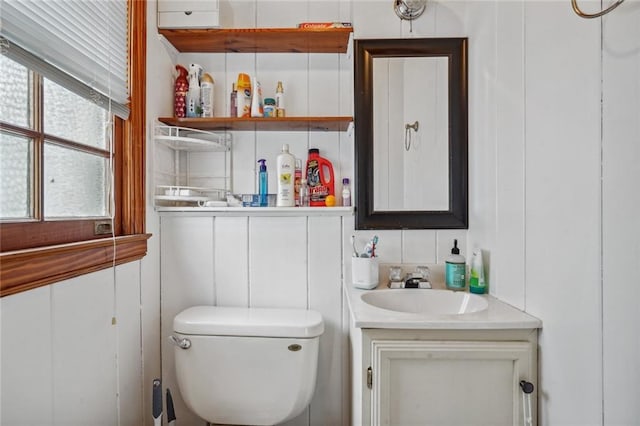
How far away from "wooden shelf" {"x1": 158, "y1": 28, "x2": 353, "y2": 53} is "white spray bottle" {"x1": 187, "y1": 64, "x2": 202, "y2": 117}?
0.33 ft

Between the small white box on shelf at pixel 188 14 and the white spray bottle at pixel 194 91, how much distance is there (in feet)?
0.52

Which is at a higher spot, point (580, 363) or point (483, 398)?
point (580, 363)

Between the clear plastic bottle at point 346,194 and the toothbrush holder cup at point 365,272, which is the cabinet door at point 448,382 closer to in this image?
the toothbrush holder cup at point 365,272

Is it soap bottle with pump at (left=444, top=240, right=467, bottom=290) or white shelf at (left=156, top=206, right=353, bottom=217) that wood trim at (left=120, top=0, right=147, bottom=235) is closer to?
white shelf at (left=156, top=206, right=353, bottom=217)

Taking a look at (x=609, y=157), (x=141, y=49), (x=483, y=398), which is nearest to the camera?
(x=609, y=157)

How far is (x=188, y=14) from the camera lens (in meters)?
1.33

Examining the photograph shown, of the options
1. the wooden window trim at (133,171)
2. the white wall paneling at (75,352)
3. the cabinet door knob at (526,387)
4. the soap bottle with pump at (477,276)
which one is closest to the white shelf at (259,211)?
the wooden window trim at (133,171)

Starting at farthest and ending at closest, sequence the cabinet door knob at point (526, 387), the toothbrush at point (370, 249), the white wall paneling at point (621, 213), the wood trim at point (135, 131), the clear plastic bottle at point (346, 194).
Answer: the clear plastic bottle at point (346, 194)
the toothbrush at point (370, 249)
the wood trim at point (135, 131)
the cabinet door knob at point (526, 387)
the white wall paneling at point (621, 213)

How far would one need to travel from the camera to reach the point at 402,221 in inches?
55.8

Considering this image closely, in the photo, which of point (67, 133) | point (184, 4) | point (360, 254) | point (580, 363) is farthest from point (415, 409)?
point (184, 4)

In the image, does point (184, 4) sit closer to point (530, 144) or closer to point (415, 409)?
point (530, 144)

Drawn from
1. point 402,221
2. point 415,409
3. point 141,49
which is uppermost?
point 141,49

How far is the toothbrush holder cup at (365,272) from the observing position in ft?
4.22

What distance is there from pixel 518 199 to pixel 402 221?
0.46 m
